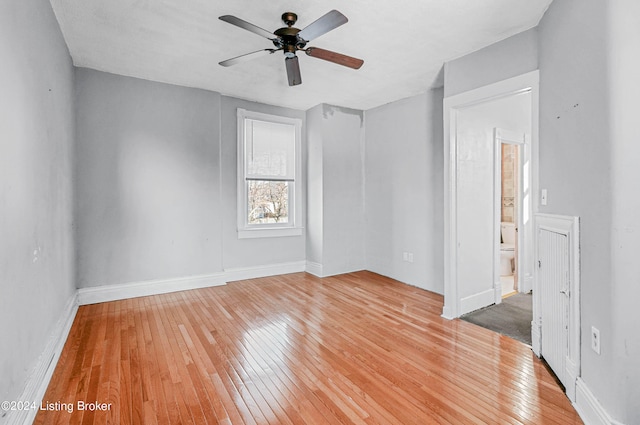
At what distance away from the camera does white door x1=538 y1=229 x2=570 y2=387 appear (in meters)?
2.16

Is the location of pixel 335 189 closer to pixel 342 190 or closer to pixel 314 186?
pixel 342 190

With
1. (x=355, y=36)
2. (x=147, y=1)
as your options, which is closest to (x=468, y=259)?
(x=355, y=36)

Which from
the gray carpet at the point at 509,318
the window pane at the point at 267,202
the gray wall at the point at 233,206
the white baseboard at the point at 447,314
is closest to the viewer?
the gray carpet at the point at 509,318

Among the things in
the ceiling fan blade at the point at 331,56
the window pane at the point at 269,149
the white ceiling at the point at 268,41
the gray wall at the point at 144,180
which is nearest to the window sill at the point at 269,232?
the gray wall at the point at 144,180

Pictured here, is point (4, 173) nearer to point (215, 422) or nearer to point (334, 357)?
point (215, 422)

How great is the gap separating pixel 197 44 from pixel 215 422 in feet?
10.4

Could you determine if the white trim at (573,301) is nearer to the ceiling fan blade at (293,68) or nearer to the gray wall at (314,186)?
the ceiling fan blade at (293,68)

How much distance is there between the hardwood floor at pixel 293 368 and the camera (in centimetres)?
190

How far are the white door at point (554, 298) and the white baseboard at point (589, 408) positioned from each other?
0.18 m

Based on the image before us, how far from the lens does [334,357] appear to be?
2.58 meters

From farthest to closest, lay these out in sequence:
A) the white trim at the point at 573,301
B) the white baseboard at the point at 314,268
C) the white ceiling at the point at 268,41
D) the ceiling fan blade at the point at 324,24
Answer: the white baseboard at the point at 314,268, the white ceiling at the point at 268,41, the ceiling fan blade at the point at 324,24, the white trim at the point at 573,301

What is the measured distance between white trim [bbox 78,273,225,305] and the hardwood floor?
7.2 inches

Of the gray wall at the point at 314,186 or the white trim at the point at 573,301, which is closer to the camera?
the white trim at the point at 573,301

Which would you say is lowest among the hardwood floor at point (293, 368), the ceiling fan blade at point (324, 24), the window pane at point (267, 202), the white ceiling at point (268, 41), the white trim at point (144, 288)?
the hardwood floor at point (293, 368)
